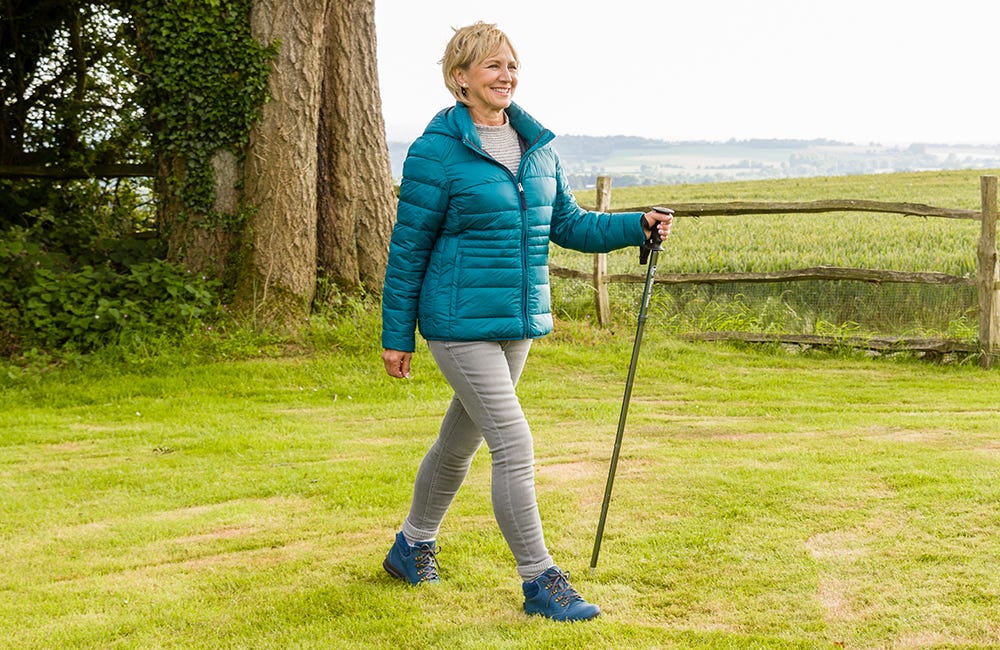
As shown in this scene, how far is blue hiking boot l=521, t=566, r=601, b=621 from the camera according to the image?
12.7 ft

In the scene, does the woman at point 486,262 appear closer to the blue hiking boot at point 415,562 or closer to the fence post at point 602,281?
the blue hiking boot at point 415,562

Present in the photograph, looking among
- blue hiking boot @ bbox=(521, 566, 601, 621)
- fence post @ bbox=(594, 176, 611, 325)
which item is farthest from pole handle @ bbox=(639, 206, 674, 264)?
fence post @ bbox=(594, 176, 611, 325)

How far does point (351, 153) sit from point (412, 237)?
6.18 m

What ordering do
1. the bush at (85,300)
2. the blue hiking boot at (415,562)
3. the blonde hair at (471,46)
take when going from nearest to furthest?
the blonde hair at (471,46), the blue hiking boot at (415,562), the bush at (85,300)

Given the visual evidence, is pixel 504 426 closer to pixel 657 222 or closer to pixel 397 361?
pixel 397 361

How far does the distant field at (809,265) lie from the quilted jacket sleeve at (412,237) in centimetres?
695

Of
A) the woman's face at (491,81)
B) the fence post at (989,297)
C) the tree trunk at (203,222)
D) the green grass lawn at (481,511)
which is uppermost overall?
the woman's face at (491,81)

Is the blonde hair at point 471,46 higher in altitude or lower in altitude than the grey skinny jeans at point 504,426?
higher

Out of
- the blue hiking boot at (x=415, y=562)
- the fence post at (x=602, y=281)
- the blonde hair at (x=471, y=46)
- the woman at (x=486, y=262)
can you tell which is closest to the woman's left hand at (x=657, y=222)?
the woman at (x=486, y=262)

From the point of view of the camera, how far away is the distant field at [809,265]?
34.6 feet

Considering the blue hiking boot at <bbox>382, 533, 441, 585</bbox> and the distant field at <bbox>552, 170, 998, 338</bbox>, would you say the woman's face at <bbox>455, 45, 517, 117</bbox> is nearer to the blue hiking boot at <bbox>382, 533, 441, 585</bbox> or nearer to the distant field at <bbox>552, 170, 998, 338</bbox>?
the blue hiking boot at <bbox>382, 533, 441, 585</bbox>

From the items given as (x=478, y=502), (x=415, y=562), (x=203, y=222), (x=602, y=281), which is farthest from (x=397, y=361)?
(x=602, y=281)

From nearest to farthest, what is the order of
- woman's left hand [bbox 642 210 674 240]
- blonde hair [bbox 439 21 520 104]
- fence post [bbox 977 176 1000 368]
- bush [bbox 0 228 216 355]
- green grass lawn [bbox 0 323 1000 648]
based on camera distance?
blonde hair [bbox 439 21 520 104] < green grass lawn [bbox 0 323 1000 648] < woman's left hand [bbox 642 210 674 240] < bush [bbox 0 228 216 355] < fence post [bbox 977 176 1000 368]

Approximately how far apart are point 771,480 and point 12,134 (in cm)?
889
